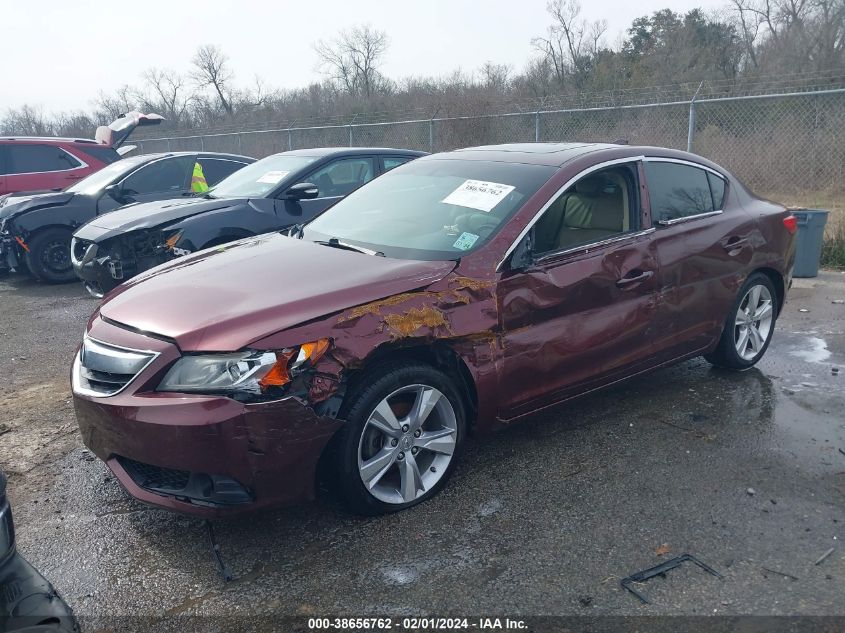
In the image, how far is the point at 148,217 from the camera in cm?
678

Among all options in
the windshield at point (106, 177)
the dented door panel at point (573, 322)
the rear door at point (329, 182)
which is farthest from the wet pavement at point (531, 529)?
the windshield at point (106, 177)

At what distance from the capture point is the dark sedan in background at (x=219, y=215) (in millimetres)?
6543

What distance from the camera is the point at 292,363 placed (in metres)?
2.85

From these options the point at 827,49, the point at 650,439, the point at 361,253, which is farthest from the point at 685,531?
the point at 827,49

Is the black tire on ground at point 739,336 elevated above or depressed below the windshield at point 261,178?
below

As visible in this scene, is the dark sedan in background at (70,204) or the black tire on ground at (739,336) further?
the dark sedan in background at (70,204)

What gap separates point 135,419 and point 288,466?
0.64 meters

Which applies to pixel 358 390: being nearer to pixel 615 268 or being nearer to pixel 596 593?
pixel 596 593

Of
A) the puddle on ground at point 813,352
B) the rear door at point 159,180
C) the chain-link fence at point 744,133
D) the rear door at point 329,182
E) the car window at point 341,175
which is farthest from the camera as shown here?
the chain-link fence at point 744,133

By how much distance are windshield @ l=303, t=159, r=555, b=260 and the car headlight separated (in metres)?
1.00

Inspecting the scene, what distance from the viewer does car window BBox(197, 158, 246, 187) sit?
370 inches

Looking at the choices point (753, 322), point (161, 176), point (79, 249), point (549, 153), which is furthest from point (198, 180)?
point (753, 322)

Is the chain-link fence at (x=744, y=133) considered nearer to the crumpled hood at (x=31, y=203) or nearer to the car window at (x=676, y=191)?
the car window at (x=676, y=191)

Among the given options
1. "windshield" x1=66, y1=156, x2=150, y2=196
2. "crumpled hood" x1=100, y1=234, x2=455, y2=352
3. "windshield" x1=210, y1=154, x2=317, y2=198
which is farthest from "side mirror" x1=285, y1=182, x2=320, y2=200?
"windshield" x1=66, y1=156, x2=150, y2=196
